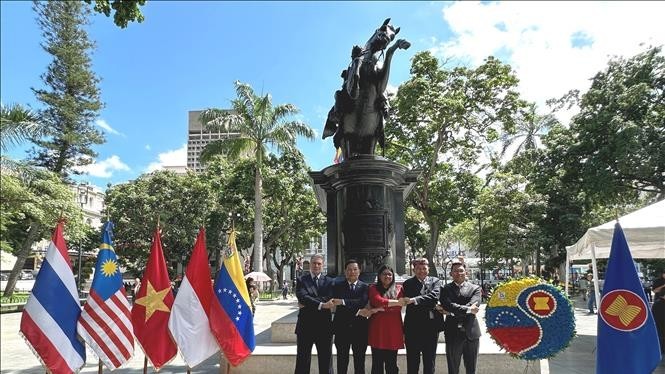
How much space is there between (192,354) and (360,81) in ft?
19.9

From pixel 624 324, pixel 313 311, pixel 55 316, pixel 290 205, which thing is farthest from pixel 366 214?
pixel 290 205

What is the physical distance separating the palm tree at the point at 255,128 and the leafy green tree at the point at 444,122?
5851 mm

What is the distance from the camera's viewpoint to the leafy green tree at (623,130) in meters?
20.3

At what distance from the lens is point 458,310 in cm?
589

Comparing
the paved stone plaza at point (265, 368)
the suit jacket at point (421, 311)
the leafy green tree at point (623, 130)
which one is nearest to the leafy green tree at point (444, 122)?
the leafy green tree at point (623, 130)

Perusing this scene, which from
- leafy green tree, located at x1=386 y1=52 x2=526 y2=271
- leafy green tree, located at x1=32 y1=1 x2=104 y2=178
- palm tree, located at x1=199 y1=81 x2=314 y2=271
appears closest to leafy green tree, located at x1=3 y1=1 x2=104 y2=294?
leafy green tree, located at x1=32 y1=1 x2=104 y2=178

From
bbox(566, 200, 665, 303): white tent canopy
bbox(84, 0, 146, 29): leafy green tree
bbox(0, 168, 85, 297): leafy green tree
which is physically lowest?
bbox(566, 200, 665, 303): white tent canopy

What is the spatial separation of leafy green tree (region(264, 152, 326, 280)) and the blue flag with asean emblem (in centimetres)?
2561

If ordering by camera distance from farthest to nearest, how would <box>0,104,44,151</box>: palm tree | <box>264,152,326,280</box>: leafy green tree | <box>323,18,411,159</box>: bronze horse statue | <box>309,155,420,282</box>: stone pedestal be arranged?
<box>264,152,326,280</box>: leafy green tree
<box>0,104,44,151</box>: palm tree
<box>323,18,411,159</box>: bronze horse statue
<box>309,155,420,282</box>: stone pedestal

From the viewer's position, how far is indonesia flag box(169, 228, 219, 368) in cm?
622

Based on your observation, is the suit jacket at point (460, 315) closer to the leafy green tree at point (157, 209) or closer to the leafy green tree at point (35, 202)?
the leafy green tree at point (35, 202)

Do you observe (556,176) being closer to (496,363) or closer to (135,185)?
(496,363)

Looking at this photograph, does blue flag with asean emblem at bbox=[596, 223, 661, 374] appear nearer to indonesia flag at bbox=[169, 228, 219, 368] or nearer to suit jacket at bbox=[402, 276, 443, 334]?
suit jacket at bbox=[402, 276, 443, 334]

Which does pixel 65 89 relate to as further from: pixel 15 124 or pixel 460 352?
pixel 460 352
